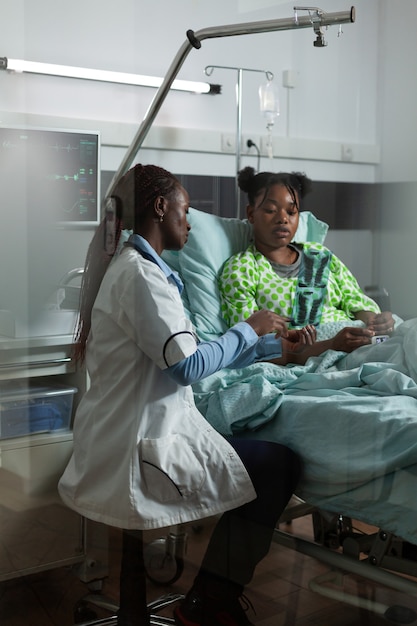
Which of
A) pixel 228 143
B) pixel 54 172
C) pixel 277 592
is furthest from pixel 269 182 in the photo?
pixel 277 592

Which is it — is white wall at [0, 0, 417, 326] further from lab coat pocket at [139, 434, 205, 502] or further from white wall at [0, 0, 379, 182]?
lab coat pocket at [139, 434, 205, 502]

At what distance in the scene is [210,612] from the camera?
1514mm

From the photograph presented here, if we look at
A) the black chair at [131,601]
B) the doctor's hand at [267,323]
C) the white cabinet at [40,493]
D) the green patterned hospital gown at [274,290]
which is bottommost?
the black chair at [131,601]

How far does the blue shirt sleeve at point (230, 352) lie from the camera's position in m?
1.36

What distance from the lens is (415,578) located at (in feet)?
4.18

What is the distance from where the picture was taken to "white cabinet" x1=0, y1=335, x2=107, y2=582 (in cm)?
160

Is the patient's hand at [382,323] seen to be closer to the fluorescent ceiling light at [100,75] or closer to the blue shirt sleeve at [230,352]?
the blue shirt sleeve at [230,352]

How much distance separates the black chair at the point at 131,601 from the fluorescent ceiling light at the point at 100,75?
0.85 metres

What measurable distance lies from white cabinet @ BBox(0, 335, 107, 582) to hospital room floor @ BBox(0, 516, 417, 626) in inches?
2.0

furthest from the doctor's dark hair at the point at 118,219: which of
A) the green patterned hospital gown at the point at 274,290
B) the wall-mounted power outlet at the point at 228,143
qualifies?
the green patterned hospital gown at the point at 274,290

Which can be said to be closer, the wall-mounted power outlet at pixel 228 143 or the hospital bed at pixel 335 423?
the hospital bed at pixel 335 423

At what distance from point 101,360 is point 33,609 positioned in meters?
0.62

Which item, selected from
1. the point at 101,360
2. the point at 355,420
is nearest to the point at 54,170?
the point at 101,360

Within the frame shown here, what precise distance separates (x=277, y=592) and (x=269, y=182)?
0.76m
